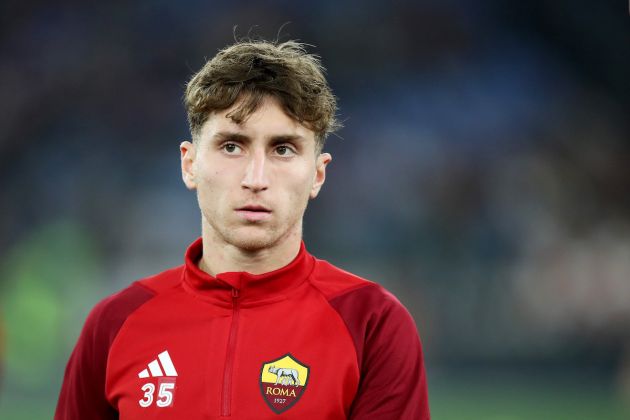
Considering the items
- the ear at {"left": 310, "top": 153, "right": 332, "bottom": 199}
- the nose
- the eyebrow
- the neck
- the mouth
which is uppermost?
the eyebrow

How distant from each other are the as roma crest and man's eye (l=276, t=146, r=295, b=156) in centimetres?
46

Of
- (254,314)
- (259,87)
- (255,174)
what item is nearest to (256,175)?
(255,174)

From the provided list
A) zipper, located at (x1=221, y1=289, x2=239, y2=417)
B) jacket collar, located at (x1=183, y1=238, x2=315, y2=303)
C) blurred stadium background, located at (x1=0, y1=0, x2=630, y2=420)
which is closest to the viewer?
zipper, located at (x1=221, y1=289, x2=239, y2=417)

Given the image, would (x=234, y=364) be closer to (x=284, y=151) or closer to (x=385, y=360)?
(x=385, y=360)

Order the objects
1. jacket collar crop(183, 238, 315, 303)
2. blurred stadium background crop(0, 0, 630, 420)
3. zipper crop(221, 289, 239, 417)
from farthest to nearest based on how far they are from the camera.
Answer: blurred stadium background crop(0, 0, 630, 420) → jacket collar crop(183, 238, 315, 303) → zipper crop(221, 289, 239, 417)

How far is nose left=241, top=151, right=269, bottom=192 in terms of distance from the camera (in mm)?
1825

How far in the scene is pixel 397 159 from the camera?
950cm

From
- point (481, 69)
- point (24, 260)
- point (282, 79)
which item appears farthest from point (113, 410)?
point (481, 69)

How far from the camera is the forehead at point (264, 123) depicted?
185 cm

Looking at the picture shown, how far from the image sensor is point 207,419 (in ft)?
5.90

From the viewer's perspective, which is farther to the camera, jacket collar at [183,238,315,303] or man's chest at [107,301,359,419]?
jacket collar at [183,238,315,303]

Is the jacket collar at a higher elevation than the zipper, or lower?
higher

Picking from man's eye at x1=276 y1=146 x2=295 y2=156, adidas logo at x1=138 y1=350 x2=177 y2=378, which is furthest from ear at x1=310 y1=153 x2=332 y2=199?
adidas logo at x1=138 y1=350 x2=177 y2=378

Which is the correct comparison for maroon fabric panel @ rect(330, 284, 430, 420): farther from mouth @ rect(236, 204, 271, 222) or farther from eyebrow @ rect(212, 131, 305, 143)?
eyebrow @ rect(212, 131, 305, 143)
